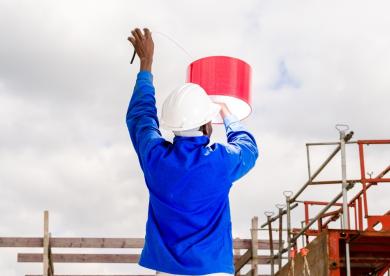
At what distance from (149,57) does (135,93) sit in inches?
7.2

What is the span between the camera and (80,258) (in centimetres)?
1558

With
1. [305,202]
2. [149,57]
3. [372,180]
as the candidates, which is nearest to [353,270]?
[305,202]

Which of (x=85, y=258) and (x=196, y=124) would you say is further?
(x=85, y=258)

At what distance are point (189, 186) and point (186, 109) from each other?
28cm

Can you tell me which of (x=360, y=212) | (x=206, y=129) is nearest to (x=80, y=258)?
(x=360, y=212)

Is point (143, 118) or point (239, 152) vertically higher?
point (143, 118)

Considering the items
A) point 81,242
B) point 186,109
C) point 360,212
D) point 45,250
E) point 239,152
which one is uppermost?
point 81,242

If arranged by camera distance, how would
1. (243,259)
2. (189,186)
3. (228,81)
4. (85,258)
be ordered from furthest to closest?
(243,259)
(85,258)
(228,81)
(189,186)

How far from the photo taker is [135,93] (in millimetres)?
3109

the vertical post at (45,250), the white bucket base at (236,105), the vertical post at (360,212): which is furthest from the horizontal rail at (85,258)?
the white bucket base at (236,105)

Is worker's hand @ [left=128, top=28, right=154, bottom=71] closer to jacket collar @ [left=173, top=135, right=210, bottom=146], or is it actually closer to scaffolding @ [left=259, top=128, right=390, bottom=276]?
jacket collar @ [left=173, top=135, right=210, bottom=146]

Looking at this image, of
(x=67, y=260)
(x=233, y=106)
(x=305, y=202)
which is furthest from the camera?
(x=67, y=260)

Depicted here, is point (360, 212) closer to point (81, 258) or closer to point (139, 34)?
point (139, 34)

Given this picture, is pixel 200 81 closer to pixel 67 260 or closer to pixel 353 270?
pixel 353 270
